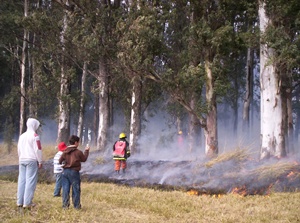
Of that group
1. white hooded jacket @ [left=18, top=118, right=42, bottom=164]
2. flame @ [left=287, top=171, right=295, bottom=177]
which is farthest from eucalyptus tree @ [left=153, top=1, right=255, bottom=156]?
white hooded jacket @ [left=18, top=118, right=42, bottom=164]

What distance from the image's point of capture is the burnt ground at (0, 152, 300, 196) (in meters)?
11.5

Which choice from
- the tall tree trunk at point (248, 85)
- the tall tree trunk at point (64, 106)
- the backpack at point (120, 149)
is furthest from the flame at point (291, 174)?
the tall tree trunk at point (64, 106)

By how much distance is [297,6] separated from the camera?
15.0 m

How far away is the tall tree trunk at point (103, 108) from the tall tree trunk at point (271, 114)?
9.61 metres

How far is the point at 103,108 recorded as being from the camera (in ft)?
71.4

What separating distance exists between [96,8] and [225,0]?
8190mm

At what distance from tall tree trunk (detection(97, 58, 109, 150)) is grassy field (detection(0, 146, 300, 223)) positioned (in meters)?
10.3

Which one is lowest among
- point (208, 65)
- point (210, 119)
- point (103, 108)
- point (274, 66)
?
point (210, 119)

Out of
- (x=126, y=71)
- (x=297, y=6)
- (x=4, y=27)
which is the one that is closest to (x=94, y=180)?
(x=126, y=71)

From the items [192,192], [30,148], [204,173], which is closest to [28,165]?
[30,148]

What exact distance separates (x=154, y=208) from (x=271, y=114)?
24.6ft

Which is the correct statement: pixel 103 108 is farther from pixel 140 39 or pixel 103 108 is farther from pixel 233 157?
pixel 233 157

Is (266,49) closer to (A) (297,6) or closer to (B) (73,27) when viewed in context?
(A) (297,6)

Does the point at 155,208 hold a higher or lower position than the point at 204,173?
lower
